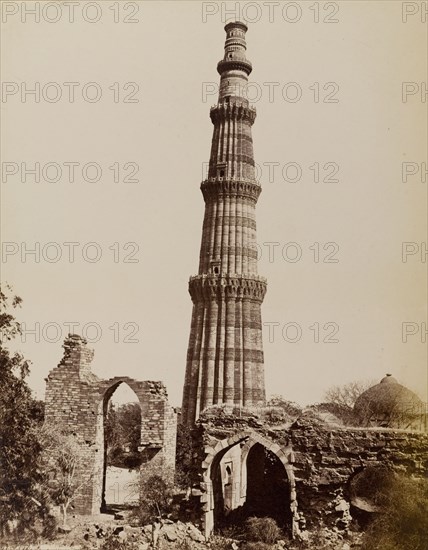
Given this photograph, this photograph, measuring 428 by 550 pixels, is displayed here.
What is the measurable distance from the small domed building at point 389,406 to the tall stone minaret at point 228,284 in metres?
5.63

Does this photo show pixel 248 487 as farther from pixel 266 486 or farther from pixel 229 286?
pixel 229 286

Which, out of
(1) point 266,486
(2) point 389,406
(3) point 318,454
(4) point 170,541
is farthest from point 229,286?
(4) point 170,541

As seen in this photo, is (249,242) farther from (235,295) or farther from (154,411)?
(154,411)

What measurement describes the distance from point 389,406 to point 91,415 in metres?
17.1

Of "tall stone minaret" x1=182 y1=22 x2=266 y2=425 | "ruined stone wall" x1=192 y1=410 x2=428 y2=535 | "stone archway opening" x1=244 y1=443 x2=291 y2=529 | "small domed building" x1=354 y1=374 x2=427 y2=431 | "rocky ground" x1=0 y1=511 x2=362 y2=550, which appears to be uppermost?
"tall stone minaret" x1=182 y1=22 x2=266 y2=425

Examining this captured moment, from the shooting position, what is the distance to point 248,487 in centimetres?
1948

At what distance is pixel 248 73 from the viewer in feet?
115

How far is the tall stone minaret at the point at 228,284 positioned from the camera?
31.0 m

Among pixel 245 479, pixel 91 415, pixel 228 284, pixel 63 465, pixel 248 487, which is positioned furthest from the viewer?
pixel 228 284

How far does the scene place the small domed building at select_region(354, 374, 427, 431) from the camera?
30.0 m

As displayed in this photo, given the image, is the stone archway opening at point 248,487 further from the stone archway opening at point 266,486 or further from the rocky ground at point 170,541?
the rocky ground at point 170,541

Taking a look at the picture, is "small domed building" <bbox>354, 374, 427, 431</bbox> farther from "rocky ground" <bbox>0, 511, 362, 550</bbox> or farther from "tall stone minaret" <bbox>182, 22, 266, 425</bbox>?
"rocky ground" <bbox>0, 511, 362, 550</bbox>

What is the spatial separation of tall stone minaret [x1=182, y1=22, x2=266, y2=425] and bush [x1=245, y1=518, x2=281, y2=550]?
15179 millimetres

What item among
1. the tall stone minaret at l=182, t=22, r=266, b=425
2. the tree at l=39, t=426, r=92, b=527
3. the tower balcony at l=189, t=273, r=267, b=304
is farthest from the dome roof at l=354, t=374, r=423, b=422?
the tree at l=39, t=426, r=92, b=527
